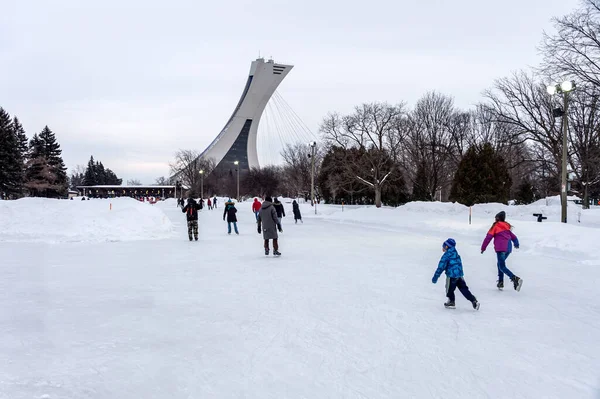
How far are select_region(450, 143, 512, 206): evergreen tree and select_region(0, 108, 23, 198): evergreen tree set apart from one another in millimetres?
47469

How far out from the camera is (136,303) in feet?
21.2

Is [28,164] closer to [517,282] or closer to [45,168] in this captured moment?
[45,168]

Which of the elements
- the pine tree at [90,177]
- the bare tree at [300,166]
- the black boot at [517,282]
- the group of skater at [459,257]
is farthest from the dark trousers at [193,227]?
the pine tree at [90,177]

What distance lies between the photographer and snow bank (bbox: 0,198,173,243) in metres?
15.3

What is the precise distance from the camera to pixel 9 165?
49875 millimetres

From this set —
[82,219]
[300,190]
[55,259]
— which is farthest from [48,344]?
[300,190]

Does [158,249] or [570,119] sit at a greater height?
[570,119]

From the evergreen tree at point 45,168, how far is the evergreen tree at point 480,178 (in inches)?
1977

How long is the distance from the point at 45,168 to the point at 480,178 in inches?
2075

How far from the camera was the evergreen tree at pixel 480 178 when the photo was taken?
35.6 m

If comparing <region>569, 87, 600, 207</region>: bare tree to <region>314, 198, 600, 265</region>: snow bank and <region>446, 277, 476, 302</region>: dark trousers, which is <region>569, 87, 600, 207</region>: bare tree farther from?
<region>446, 277, 476, 302</region>: dark trousers

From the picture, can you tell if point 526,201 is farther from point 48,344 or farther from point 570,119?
point 48,344

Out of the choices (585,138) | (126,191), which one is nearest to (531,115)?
(585,138)

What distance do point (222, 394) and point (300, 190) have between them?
2491 inches
